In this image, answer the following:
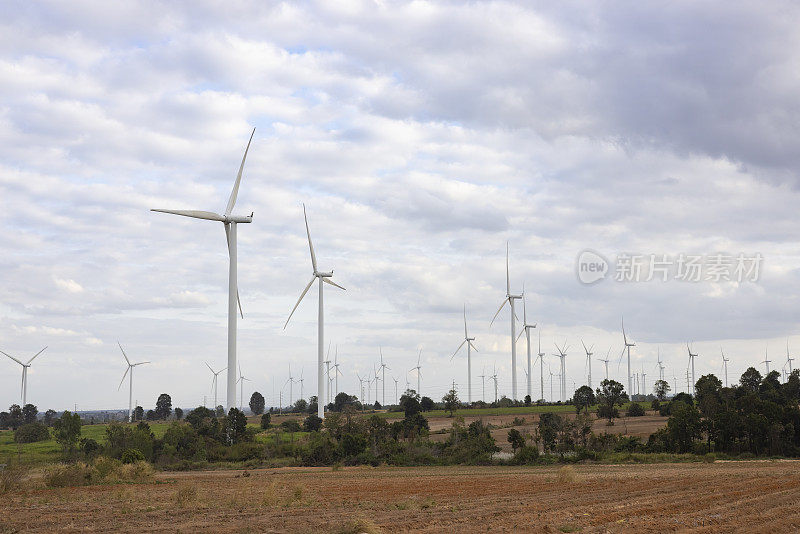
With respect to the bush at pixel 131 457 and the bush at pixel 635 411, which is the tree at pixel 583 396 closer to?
the bush at pixel 635 411

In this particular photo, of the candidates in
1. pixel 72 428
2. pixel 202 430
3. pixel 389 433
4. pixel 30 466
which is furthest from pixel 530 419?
pixel 30 466

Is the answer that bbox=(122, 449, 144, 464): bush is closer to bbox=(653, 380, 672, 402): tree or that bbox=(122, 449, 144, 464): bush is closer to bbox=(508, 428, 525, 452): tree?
bbox=(508, 428, 525, 452): tree

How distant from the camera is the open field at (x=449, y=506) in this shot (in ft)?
103

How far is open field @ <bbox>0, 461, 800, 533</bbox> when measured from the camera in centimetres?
3127

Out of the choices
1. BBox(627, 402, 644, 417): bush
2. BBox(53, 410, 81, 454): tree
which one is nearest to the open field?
BBox(53, 410, 81, 454): tree

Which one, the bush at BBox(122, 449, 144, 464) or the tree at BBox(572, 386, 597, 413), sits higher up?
the tree at BBox(572, 386, 597, 413)

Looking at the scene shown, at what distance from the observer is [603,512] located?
35.0 metres

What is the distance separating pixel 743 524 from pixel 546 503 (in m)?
11.4

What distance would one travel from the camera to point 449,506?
39.3m

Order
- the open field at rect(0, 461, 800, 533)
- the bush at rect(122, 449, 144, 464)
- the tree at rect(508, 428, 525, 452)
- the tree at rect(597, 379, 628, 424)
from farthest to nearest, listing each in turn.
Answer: the tree at rect(597, 379, 628, 424) → the tree at rect(508, 428, 525, 452) → the bush at rect(122, 449, 144, 464) → the open field at rect(0, 461, 800, 533)

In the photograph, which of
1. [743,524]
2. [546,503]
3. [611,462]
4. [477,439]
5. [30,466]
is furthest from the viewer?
[477,439]

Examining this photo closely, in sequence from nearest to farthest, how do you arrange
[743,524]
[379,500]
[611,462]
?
1. [743,524]
2. [379,500]
3. [611,462]

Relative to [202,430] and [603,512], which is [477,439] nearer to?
[202,430]

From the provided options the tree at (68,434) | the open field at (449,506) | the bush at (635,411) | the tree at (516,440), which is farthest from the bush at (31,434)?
the bush at (635,411)
